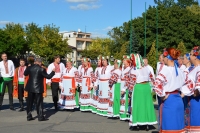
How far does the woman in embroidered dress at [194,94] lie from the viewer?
23.0 ft

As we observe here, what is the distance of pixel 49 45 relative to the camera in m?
56.8

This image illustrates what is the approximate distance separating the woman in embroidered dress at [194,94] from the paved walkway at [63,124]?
89.8 inches

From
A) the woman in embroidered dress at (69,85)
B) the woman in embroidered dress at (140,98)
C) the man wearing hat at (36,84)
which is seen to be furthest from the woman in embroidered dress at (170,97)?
the woman in embroidered dress at (69,85)

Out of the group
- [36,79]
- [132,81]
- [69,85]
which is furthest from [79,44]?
[132,81]

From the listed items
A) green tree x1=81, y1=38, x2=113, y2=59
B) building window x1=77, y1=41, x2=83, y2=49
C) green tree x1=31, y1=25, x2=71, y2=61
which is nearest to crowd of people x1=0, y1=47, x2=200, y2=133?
green tree x1=31, y1=25, x2=71, y2=61

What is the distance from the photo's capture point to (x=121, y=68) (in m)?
11.7

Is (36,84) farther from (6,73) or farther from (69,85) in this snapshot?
(6,73)

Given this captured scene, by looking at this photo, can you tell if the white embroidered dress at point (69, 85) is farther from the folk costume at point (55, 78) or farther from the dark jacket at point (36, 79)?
the dark jacket at point (36, 79)

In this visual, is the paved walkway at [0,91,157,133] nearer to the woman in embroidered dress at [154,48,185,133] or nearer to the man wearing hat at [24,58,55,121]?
the man wearing hat at [24,58,55,121]

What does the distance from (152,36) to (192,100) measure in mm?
45053

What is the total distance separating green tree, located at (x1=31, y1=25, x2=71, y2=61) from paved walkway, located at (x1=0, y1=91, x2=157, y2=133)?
143ft

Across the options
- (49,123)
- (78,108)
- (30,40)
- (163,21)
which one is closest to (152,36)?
(163,21)

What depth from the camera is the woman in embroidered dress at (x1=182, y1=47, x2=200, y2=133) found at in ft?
23.0

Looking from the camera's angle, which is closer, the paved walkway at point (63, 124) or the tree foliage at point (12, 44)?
the paved walkway at point (63, 124)
